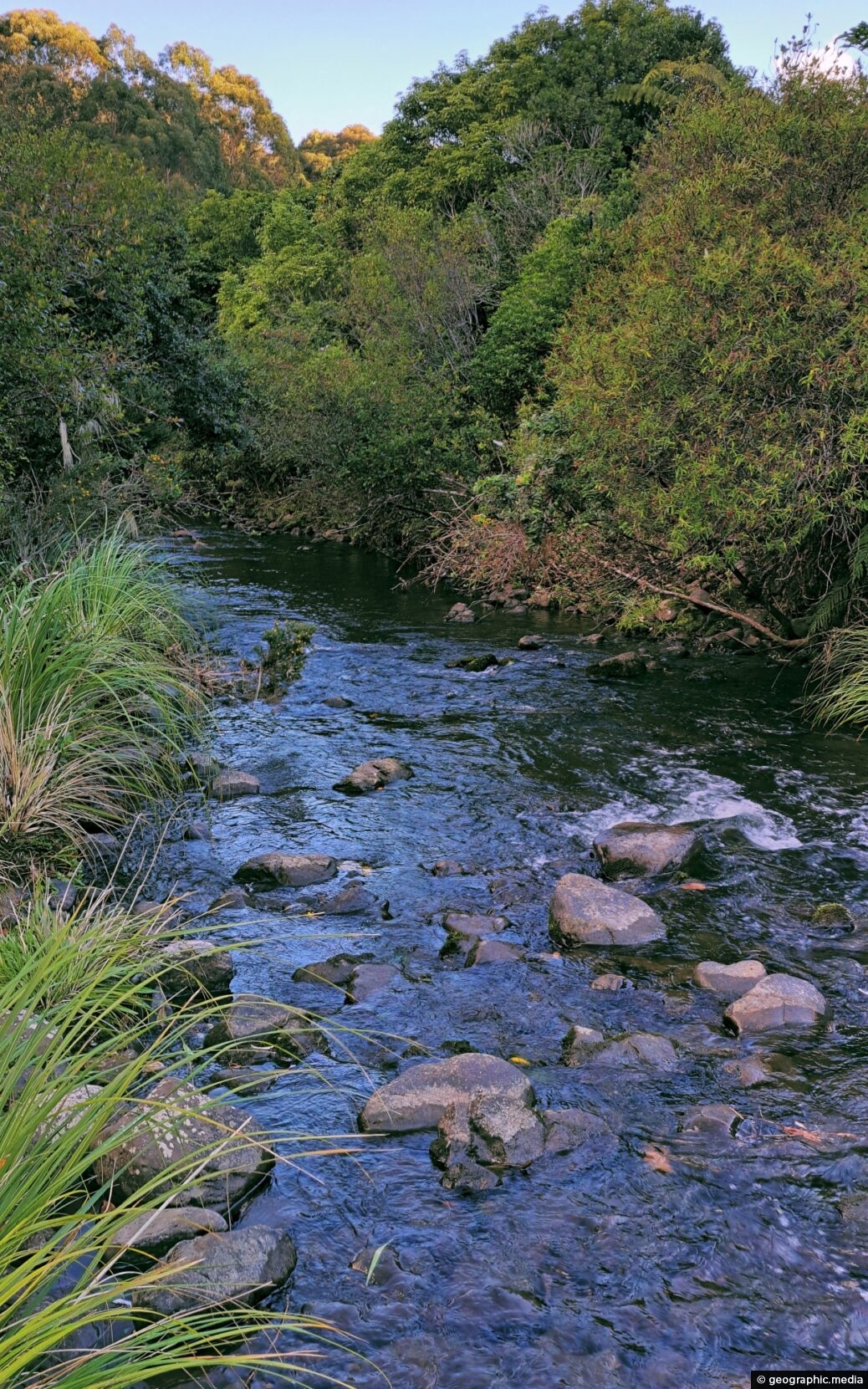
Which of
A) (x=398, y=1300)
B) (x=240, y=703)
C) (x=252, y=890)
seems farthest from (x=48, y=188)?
(x=398, y=1300)

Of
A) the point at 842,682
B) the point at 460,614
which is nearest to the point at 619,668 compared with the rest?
the point at 842,682

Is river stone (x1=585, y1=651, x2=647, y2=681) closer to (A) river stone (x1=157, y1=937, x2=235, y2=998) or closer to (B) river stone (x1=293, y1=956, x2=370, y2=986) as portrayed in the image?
(B) river stone (x1=293, y1=956, x2=370, y2=986)

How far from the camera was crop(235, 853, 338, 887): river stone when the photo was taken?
636 centimetres

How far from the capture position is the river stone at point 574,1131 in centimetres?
393

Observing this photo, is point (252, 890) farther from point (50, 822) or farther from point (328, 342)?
point (328, 342)

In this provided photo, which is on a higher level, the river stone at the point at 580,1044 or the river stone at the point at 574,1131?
the river stone at the point at 580,1044

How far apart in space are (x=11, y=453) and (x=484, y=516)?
25.3ft

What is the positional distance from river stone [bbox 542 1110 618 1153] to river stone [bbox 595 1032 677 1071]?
414 mm

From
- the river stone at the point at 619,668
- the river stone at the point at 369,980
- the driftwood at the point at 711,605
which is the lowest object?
the river stone at the point at 369,980

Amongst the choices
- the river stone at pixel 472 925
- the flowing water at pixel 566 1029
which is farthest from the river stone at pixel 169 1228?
the river stone at pixel 472 925

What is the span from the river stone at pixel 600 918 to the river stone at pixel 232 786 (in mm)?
3080

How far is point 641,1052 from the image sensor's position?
177 inches

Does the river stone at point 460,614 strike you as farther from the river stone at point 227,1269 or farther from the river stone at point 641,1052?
the river stone at point 227,1269

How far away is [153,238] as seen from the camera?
40.8 ft
